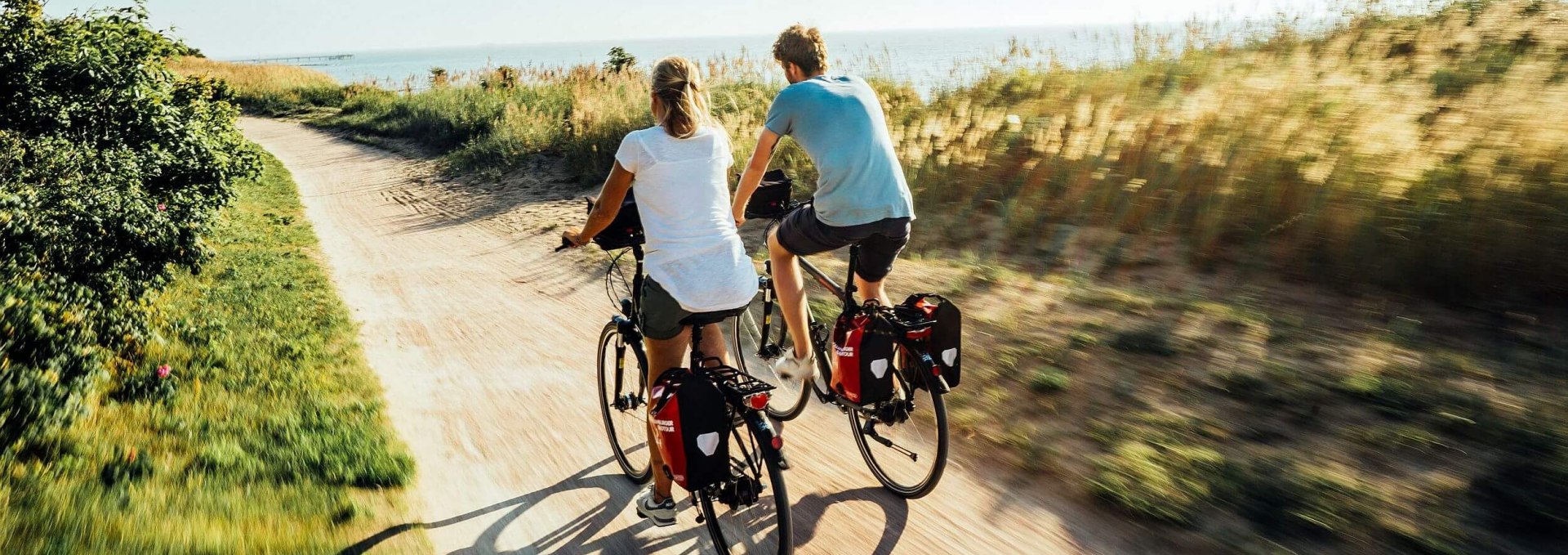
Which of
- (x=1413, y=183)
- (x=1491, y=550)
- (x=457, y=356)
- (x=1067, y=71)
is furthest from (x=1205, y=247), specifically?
(x=457, y=356)

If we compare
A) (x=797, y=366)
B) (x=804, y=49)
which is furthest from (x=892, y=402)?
(x=804, y=49)

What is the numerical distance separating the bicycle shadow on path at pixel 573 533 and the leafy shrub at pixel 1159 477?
183 cm

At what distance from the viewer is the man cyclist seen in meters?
3.65

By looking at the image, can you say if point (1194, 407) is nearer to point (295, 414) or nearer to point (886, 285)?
point (886, 285)

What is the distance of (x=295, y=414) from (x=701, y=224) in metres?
3.08

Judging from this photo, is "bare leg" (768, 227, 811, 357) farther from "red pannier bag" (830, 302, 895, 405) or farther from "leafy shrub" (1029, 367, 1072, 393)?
"leafy shrub" (1029, 367, 1072, 393)

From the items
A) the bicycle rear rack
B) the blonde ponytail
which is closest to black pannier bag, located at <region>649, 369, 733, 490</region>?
the bicycle rear rack

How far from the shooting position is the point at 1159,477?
3.75m

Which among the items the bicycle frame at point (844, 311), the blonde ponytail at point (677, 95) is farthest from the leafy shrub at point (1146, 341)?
the blonde ponytail at point (677, 95)

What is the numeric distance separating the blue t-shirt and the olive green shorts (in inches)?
34.6

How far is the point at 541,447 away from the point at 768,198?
1.85 metres

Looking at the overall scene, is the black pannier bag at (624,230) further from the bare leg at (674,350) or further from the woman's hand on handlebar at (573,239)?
the bare leg at (674,350)

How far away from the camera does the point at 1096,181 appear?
7.73 metres

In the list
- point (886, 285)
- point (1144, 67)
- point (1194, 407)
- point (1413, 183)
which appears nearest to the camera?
point (1194, 407)
